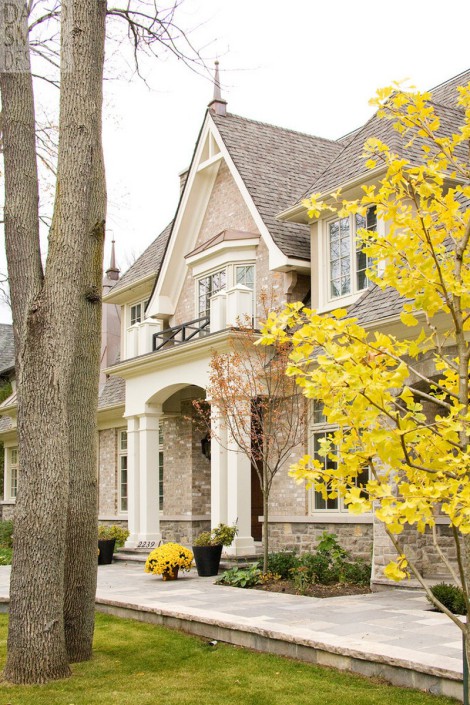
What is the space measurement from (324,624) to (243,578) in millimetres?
4054

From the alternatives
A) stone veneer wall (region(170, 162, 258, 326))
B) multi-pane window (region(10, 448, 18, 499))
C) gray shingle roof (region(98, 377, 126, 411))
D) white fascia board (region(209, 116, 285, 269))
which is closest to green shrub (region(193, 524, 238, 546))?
white fascia board (region(209, 116, 285, 269))

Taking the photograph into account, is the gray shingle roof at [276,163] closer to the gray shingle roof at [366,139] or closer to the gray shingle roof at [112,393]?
the gray shingle roof at [366,139]

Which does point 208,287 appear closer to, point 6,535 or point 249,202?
point 249,202

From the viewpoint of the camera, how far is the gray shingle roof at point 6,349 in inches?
Result: 1367

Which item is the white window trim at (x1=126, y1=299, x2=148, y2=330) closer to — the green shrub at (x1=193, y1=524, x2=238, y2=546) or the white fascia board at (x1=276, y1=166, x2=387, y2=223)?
A: the white fascia board at (x1=276, y1=166, x2=387, y2=223)

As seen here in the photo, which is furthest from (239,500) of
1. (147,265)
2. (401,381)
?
(401,381)

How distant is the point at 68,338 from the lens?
7465mm

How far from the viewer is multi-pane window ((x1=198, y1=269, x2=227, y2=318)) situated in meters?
17.6

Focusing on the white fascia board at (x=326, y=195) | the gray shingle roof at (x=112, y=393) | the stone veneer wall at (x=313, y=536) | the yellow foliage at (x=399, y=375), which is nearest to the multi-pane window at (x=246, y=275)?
the white fascia board at (x=326, y=195)

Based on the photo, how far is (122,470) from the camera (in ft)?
73.4

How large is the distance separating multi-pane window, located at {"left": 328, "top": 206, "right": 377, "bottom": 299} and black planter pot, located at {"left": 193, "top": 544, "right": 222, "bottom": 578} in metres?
4.94

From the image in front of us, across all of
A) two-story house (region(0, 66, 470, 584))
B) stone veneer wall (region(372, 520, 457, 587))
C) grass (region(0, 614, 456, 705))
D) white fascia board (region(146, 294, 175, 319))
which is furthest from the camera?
white fascia board (region(146, 294, 175, 319))

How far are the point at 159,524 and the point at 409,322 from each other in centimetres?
1517

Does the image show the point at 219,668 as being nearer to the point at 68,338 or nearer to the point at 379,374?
the point at 68,338
